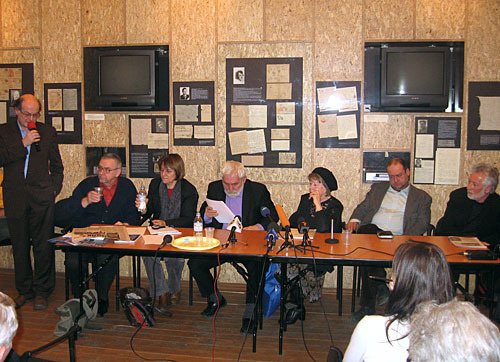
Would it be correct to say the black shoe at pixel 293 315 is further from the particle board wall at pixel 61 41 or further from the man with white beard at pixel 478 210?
the particle board wall at pixel 61 41

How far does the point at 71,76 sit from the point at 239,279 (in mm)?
3196

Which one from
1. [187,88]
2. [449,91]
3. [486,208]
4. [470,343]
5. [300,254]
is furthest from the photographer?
[187,88]

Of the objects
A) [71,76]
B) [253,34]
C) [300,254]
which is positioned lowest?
[300,254]

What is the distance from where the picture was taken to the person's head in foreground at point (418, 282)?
6.02 feet

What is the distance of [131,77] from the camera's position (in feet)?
17.9

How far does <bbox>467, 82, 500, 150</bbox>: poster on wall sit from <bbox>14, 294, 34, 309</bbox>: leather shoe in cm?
493

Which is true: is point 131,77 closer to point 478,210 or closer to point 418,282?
point 478,210

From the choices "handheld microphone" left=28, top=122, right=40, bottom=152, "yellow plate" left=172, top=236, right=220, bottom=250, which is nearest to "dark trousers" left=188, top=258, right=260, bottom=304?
"yellow plate" left=172, top=236, right=220, bottom=250

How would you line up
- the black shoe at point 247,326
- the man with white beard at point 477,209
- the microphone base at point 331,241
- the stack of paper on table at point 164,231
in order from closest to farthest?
1. the microphone base at point 331,241
2. the black shoe at point 247,326
3. the stack of paper on table at point 164,231
4. the man with white beard at point 477,209

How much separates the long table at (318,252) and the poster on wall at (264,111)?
168cm

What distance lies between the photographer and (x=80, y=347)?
142 inches

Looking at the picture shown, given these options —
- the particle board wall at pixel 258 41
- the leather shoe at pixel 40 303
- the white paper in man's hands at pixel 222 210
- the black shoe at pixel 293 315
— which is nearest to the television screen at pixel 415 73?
the particle board wall at pixel 258 41

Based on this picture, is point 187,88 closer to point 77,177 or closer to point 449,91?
point 77,177

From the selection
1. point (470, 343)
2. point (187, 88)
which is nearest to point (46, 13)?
point (187, 88)
